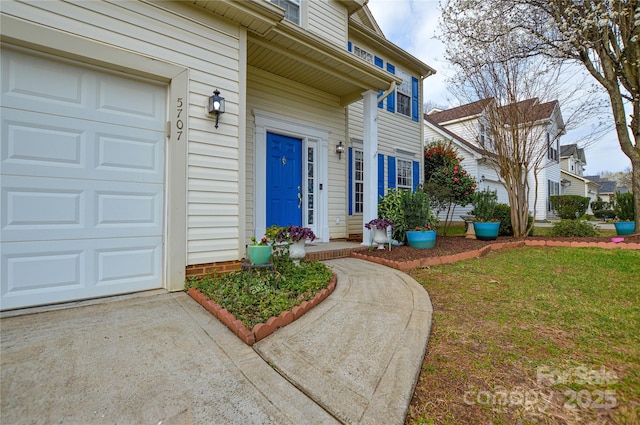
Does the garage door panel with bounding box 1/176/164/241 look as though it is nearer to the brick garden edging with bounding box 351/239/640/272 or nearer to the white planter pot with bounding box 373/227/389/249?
the brick garden edging with bounding box 351/239/640/272

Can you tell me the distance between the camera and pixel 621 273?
4074 millimetres

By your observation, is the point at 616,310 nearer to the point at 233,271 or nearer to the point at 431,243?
the point at 431,243

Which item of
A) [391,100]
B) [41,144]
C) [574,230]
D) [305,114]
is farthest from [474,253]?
[41,144]

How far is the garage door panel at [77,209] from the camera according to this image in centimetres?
252

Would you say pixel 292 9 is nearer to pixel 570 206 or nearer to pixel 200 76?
pixel 200 76

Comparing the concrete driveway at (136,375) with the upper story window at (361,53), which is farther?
the upper story window at (361,53)

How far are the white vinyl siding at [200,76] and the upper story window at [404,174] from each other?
5.76m

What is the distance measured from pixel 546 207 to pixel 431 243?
1544cm

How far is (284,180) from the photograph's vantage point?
18.2 ft

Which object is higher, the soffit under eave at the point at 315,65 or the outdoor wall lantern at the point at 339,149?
the soffit under eave at the point at 315,65

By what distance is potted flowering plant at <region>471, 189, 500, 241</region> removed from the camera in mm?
6979

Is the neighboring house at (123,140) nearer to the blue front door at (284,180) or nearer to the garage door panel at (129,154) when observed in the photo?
the garage door panel at (129,154)

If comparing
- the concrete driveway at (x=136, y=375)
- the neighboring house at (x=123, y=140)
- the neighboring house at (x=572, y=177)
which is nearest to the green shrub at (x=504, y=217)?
the neighboring house at (x=123, y=140)

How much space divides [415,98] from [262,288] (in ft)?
27.0
